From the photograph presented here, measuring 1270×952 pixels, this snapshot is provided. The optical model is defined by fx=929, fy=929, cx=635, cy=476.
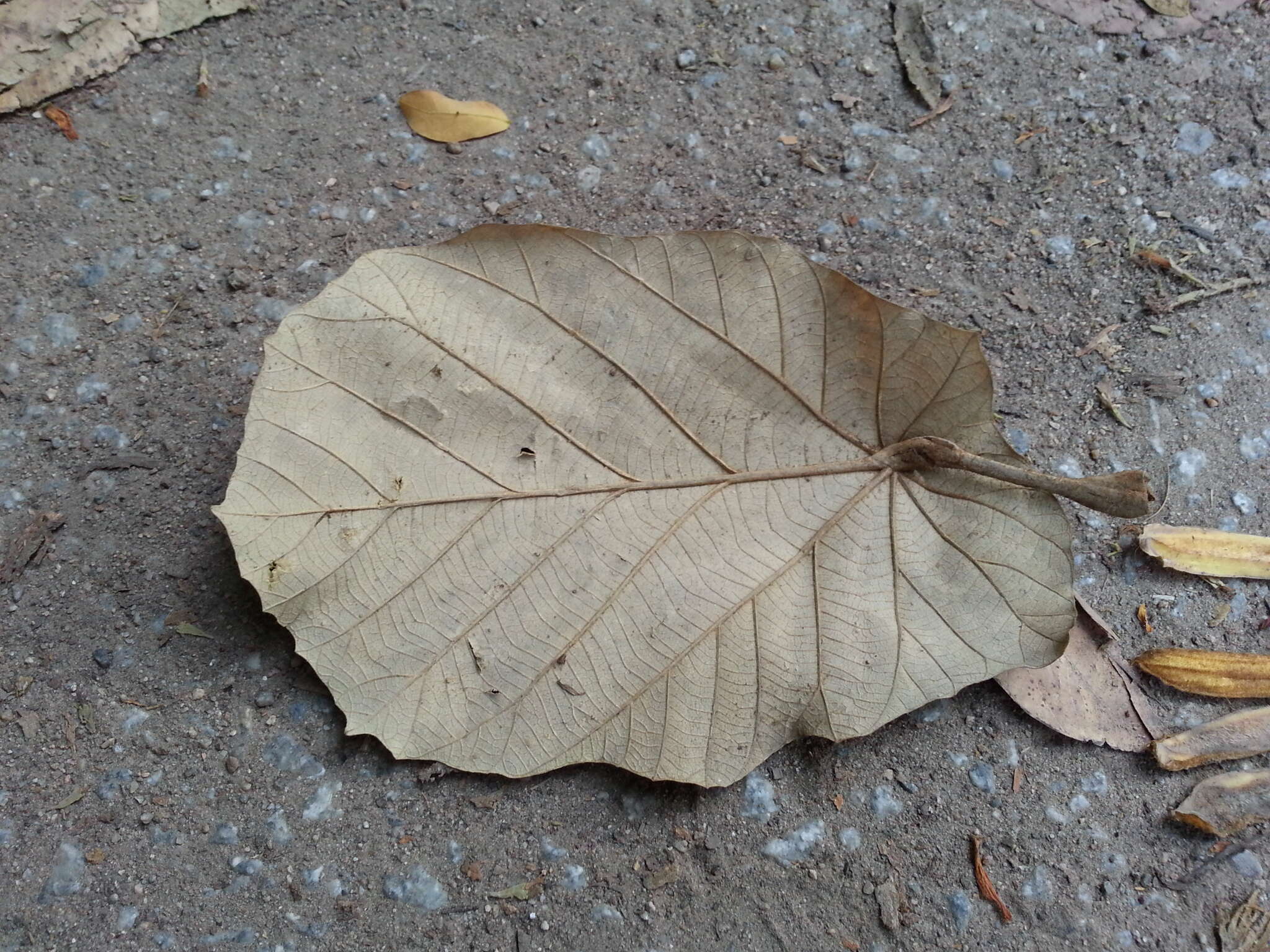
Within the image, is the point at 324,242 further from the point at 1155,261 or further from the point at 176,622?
the point at 1155,261

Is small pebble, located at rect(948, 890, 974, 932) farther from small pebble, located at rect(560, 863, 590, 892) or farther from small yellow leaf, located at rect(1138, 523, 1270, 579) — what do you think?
small yellow leaf, located at rect(1138, 523, 1270, 579)

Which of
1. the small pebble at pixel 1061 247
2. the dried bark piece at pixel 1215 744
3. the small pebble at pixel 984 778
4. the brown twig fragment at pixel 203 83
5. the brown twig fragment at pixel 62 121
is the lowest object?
the small pebble at pixel 984 778

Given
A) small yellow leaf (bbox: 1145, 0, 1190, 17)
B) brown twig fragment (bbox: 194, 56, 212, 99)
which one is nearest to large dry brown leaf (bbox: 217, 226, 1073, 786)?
brown twig fragment (bbox: 194, 56, 212, 99)

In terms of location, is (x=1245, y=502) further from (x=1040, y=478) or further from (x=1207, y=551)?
(x=1040, y=478)

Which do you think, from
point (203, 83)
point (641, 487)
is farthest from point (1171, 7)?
point (203, 83)

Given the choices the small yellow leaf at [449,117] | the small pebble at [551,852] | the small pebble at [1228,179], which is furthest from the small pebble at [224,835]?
the small pebble at [1228,179]

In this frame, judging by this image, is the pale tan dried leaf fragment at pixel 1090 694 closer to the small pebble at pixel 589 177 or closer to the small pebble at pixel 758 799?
the small pebble at pixel 758 799

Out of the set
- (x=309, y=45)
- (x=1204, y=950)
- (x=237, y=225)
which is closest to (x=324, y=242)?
(x=237, y=225)

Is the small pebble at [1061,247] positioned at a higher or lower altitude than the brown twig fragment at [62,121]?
higher
